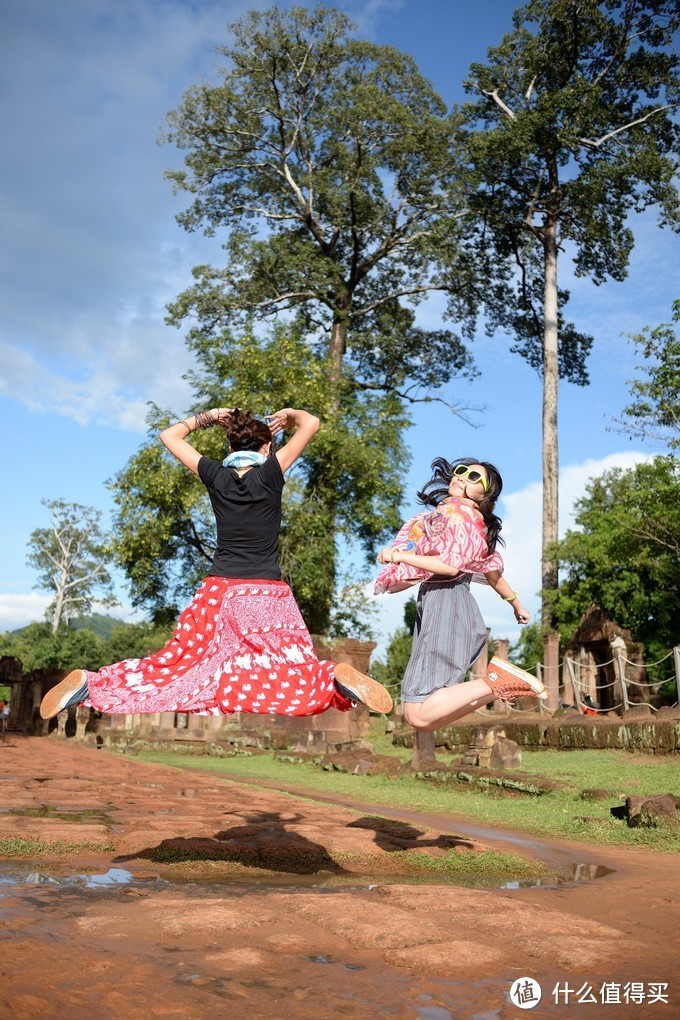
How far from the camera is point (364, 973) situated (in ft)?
10.5

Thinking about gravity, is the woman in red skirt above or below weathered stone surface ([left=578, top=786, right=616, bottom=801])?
above

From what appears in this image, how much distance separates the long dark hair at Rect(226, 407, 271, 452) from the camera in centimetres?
483

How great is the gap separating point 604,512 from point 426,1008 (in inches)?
1027

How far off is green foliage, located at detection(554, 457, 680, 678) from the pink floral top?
15.9 meters

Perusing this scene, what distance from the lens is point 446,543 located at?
16.2ft

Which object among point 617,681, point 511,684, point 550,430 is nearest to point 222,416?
point 511,684

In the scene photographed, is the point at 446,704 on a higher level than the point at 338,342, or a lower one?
lower

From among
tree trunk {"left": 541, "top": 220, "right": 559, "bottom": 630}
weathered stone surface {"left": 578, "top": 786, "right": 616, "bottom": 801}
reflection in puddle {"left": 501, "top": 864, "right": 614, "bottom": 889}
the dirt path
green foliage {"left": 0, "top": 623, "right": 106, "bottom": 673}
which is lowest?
reflection in puddle {"left": 501, "top": 864, "right": 614, "bottom": 889}

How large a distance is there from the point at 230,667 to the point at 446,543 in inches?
53.9

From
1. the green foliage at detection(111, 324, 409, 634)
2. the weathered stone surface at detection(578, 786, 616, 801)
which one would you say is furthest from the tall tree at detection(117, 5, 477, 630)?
the weathered stone surface at detection(578, 786, 616, 801)

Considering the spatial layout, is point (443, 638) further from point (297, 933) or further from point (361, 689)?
point (297, 933)

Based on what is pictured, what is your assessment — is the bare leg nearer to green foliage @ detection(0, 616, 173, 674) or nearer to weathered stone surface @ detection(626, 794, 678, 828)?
weathered stone surface @ detection(626, 794, 678, 828)

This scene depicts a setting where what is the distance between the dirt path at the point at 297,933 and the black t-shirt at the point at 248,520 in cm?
160

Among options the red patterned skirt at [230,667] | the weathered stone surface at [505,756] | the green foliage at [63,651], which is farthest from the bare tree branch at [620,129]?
the green foliage at [63,651]
